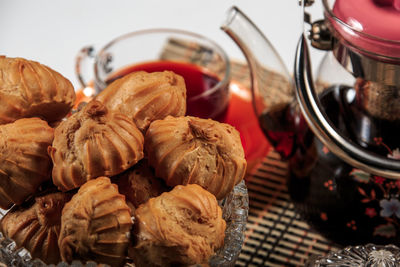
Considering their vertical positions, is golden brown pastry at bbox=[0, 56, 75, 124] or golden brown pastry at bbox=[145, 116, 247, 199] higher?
golden brown pastry at bbox=[0, 56, 75, 124]

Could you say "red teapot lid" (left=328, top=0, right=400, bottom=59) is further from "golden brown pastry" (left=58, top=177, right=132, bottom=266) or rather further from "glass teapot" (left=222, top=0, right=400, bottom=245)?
"golden brown pastry" (left=58, top=177, right=132, bottom=266)

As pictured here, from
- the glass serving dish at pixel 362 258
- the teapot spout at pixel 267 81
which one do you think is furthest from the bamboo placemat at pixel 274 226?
the glass serving dish at pixel 362 258

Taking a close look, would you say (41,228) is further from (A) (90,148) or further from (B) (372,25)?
(B) (372,25)

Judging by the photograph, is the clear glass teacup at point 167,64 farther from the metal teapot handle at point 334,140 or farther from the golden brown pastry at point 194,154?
the golden brown pastry at point 194,154

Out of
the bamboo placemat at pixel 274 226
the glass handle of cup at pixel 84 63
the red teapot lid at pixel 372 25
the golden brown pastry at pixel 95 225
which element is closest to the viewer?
the golden brown pastry at pixel 95 225

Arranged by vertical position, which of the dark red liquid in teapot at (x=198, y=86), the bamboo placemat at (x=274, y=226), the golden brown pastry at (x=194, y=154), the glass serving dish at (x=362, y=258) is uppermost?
the golden brown pastry at (x=194, y=154)

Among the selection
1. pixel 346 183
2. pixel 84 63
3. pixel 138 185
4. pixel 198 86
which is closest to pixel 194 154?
pixel 138 185

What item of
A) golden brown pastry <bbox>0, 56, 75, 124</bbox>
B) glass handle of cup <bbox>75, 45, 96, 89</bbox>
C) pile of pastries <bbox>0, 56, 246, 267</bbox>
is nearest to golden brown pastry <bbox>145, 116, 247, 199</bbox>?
pile of pastries <bbox>0, 56, 246, 267</bbox>
